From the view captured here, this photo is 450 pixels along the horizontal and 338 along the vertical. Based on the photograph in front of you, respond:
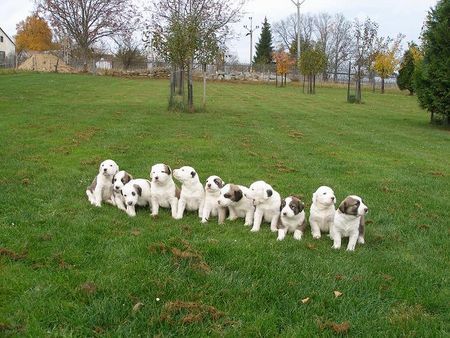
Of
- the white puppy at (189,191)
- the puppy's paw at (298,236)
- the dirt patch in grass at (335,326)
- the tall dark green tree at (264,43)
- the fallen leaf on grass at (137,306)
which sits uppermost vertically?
the tall dark green tree at (264,43)

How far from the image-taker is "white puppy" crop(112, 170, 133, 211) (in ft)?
25.6

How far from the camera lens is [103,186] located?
8180mm

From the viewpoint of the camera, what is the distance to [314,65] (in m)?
46.2

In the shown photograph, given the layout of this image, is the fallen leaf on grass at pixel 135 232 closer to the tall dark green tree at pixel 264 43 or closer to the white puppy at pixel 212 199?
the white puppy at pixel 212 199

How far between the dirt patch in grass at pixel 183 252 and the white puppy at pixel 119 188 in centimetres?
194

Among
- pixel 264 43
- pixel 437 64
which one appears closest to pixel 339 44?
pixel 264 43

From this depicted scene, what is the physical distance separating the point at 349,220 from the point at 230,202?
174 centimetres

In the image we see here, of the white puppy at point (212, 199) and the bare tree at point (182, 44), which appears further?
the bare tree at point (182, 44)

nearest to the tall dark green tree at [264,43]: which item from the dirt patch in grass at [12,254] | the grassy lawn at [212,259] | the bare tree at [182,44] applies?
the bare tree at [182,44]

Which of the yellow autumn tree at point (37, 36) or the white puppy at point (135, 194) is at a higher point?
the yellow autumn tree at point (37, 36)

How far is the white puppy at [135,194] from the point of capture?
7457 mm

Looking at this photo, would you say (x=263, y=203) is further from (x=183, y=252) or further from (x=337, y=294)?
(x=337, y=294)

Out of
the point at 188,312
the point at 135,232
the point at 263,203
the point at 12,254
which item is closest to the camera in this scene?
the point at 188,312

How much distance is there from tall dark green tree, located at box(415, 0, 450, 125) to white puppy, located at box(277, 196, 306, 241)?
1744cm
